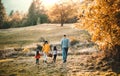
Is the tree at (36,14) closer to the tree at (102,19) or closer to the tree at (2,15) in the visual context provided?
the tree at (2,15)

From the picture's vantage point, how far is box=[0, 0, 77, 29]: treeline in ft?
262

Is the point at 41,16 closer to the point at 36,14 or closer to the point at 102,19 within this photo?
the point at 36,14

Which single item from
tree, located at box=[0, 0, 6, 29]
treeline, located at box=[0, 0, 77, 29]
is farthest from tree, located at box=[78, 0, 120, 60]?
tree, located at box=[0, 0, 6, 29]

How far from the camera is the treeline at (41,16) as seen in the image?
262ft

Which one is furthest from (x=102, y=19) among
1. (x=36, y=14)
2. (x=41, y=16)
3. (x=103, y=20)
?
(x=36, y=14)

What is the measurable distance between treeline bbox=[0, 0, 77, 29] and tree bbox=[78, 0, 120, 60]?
1847 inches

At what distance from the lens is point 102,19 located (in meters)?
22.5

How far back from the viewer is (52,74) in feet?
75.4

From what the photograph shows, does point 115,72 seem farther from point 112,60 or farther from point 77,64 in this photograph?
point 77,64

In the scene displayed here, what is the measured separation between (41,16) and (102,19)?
90.3 meters

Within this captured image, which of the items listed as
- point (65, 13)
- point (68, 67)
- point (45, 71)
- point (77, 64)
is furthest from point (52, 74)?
A: point (65, 13)

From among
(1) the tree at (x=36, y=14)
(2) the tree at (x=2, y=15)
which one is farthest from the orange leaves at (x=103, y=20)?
(2) the tree at (x=2, y=15)

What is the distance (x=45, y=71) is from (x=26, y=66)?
3855 mm

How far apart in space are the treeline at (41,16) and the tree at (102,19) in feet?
154
